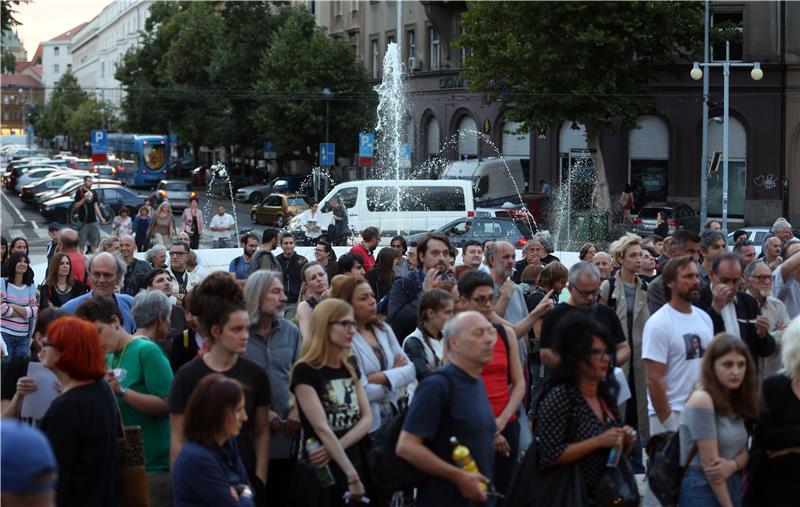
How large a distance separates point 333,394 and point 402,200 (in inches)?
1119

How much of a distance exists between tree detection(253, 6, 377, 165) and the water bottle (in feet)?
176

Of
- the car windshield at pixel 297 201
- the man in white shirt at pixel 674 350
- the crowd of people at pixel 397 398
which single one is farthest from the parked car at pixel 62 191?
the man in white shirt at pixel 674 350

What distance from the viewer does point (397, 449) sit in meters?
6.15

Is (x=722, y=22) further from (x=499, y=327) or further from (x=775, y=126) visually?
(x=499, y=327)

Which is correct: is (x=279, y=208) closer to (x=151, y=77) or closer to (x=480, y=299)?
(x=480, y=299)

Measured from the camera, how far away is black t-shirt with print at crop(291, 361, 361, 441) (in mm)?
6715

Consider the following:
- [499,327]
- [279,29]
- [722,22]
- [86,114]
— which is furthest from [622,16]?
[86,114]

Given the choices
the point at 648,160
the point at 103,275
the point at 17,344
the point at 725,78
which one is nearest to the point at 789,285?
the point at 103,275

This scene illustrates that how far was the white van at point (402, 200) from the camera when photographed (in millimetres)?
33844

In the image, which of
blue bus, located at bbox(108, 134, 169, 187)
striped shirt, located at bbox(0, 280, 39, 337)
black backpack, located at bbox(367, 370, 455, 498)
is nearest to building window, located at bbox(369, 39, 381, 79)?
blue bus, located at bbox(108, 134, 169, 187)

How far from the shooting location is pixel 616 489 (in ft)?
20.1

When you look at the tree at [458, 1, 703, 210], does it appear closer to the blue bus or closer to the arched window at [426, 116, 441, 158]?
the arched window at [426, 116, 441, 158]

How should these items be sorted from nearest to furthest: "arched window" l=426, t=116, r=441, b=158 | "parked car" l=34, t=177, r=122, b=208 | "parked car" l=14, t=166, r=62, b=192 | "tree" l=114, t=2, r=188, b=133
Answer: "parked car" l=34, t=177, r=122, b=208 → "arched window" l=426, t=116, r=441, b=158 → "parked car" l=14, t=166, r=62, b=192 → "tree" l=114, t=2, r=188, b=133

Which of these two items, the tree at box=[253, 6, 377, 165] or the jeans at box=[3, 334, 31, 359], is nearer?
the jeans at box=[3, 334, 31, 359]
